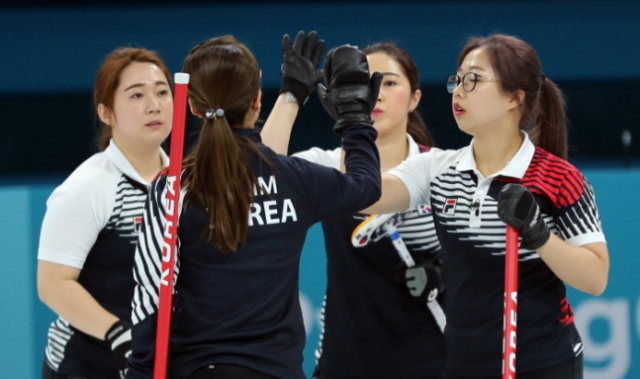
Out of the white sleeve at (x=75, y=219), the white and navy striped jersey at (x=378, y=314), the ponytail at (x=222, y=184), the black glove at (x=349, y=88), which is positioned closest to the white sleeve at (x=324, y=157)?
the white and navy striped jersey at (x=378, y=314)

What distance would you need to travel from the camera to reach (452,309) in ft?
8.61

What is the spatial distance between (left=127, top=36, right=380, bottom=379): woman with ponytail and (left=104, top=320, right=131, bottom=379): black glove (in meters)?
0.34

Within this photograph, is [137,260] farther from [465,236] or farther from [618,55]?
[618,55]

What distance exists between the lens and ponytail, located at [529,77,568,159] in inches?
108

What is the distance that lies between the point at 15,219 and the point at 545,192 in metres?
2.43

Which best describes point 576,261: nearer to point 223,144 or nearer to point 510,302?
point 510,302

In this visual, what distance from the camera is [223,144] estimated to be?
2.13m

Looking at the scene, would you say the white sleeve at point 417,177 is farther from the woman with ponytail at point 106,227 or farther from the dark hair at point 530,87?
the woman with ponytail at point 106,227

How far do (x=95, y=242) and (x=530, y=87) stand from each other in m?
1.38

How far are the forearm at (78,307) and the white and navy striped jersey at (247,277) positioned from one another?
0.49 metres

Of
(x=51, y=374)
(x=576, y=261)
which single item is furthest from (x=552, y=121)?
(x=51, y=374)

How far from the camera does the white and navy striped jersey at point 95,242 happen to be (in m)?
2.78

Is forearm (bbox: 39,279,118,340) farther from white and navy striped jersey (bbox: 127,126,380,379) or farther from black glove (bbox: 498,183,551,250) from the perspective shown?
black glove (bbox: 498,183,551,250)

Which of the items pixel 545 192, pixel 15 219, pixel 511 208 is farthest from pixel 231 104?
pixel 15 219
